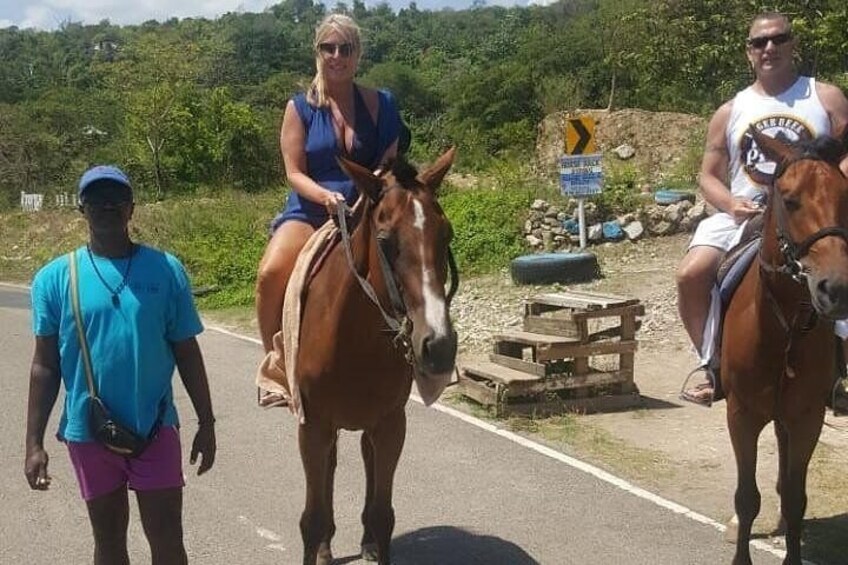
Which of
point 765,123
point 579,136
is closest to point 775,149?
point 765,123

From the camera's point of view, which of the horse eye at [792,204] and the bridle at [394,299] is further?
the horse eye at [792,204]

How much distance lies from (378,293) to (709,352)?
216 centimetres

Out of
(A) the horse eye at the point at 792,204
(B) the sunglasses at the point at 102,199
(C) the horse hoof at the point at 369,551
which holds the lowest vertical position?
→ (C) the horse hoof at the point at 369,551

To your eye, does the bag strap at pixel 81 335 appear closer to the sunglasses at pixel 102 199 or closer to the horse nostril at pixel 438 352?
the sunglasses at pixel 102 199

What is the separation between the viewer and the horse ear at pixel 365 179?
396 centimetres

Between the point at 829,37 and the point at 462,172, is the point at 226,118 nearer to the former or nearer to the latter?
the point at 462,172

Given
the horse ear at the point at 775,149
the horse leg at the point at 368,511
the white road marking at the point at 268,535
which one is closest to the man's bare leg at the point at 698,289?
the horse ear at the point at 775,149

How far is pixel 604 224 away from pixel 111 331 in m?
13.5

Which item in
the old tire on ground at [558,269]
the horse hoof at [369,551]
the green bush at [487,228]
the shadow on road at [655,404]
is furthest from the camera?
the green bush at [487,228]

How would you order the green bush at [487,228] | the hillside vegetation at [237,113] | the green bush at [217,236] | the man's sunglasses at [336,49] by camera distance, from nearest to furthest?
the man's sunglasses at [336,49] < the green bush at [487,228] < the green bush at [217,236] < the hillside vegetation at [237,113]

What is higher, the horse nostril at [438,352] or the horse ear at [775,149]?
the horse ear at [775,149]

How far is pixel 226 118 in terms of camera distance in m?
42.6

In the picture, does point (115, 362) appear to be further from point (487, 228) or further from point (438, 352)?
point (487, 228)

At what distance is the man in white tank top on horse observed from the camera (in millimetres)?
4996
